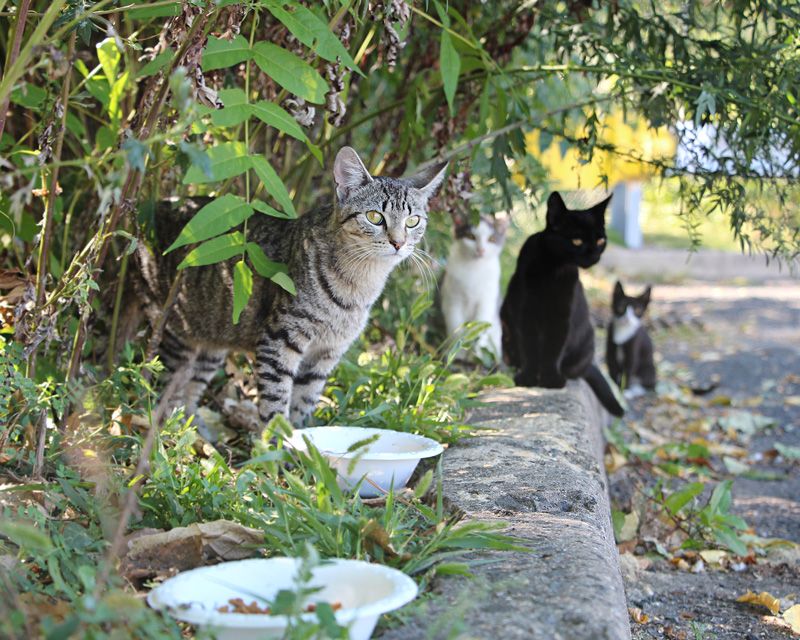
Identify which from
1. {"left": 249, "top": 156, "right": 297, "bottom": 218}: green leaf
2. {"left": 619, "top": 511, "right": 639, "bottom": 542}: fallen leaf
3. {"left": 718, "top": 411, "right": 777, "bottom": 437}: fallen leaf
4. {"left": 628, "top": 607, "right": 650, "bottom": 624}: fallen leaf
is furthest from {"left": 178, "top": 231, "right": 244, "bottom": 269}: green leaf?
{"left": 718, "top": 411, "right": 777, "bottom": 437}: fallen leaf

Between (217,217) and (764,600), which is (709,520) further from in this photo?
(217,217)

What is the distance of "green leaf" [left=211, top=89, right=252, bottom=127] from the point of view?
2533mm

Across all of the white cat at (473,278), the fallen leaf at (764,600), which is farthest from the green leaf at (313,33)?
the white cat at (473,278)

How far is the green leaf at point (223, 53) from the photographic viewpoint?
2.58 meters

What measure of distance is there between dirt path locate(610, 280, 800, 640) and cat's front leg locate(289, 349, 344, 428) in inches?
48.0

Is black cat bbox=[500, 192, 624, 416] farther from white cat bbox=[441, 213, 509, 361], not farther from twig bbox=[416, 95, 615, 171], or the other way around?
twig bbox=[416, 95, 615, 171]

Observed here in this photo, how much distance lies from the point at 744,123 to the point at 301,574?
233 centimetres

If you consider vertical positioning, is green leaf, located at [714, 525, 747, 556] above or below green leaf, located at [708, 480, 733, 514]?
below

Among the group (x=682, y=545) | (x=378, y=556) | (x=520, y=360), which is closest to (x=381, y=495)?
(x=378, y=556)

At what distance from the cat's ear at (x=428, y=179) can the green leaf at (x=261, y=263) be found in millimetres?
578

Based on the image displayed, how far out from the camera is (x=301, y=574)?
1.64m

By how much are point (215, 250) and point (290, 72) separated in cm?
53

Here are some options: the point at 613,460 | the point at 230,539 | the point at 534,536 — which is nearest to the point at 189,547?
the point at 230,539

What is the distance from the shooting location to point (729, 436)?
18.4ft
